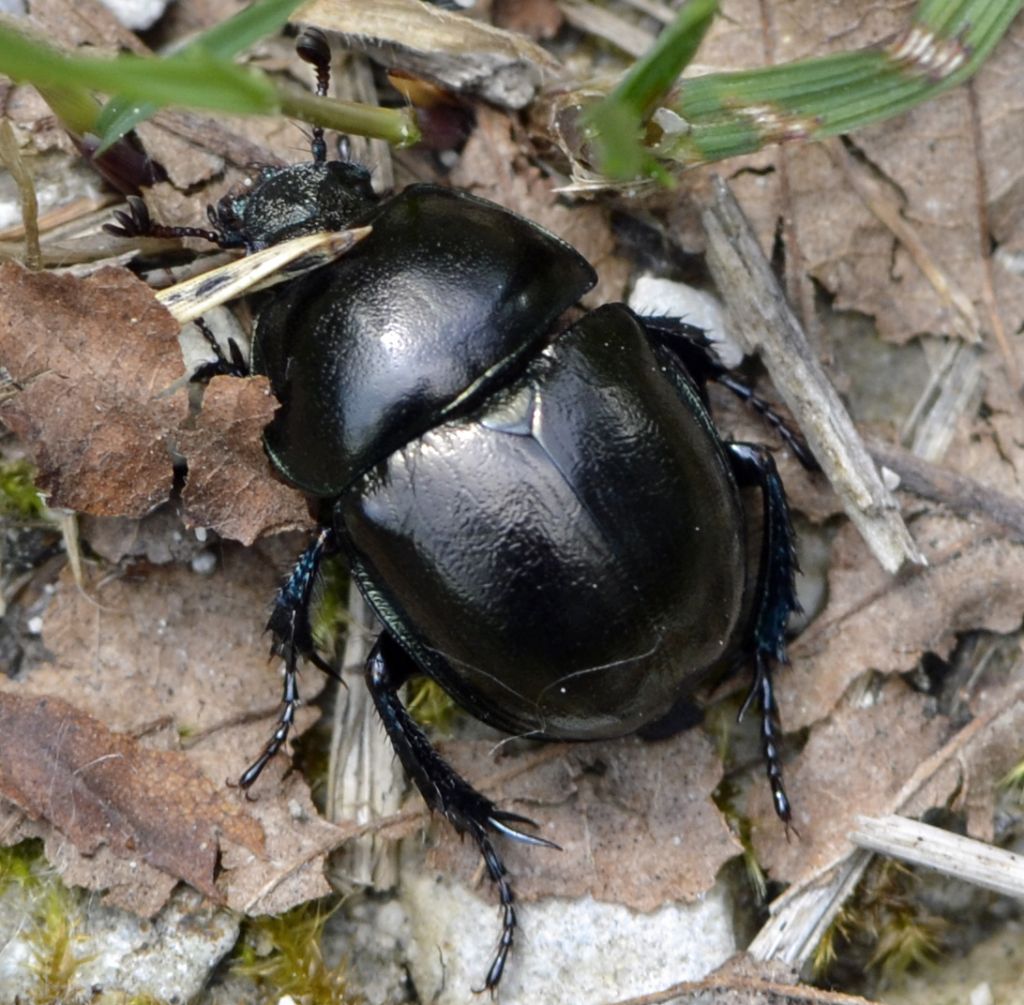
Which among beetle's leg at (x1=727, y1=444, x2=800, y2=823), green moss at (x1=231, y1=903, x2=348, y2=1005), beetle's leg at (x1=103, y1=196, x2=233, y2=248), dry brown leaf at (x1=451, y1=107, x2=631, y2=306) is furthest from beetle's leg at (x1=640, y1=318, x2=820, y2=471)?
green moss at (x1=231, y1=903, x2=348, y2=1005)

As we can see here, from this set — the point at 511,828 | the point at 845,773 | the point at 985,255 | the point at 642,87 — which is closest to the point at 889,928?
the point at 845,773

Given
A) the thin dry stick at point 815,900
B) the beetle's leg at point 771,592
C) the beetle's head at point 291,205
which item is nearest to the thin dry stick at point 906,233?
the beetle's leg at point 771,592

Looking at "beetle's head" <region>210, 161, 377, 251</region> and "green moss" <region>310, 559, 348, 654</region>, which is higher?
"beetle's head" <region>210, 161, 377, 251</region>

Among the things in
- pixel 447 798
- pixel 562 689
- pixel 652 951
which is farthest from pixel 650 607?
pixel 652 951

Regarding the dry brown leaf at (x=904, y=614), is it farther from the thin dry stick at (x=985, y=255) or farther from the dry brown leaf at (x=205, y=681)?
the dry brown leaf at (x=205, y=681)

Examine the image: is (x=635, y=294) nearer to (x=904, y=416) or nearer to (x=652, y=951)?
(x=904, y=416)

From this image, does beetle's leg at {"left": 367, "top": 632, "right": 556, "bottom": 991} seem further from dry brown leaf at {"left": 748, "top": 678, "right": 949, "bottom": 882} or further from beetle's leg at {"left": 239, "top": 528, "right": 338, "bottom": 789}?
dry brown leaf at {"left": 748, "top": 678, "right": 949, "bottom": 882}
